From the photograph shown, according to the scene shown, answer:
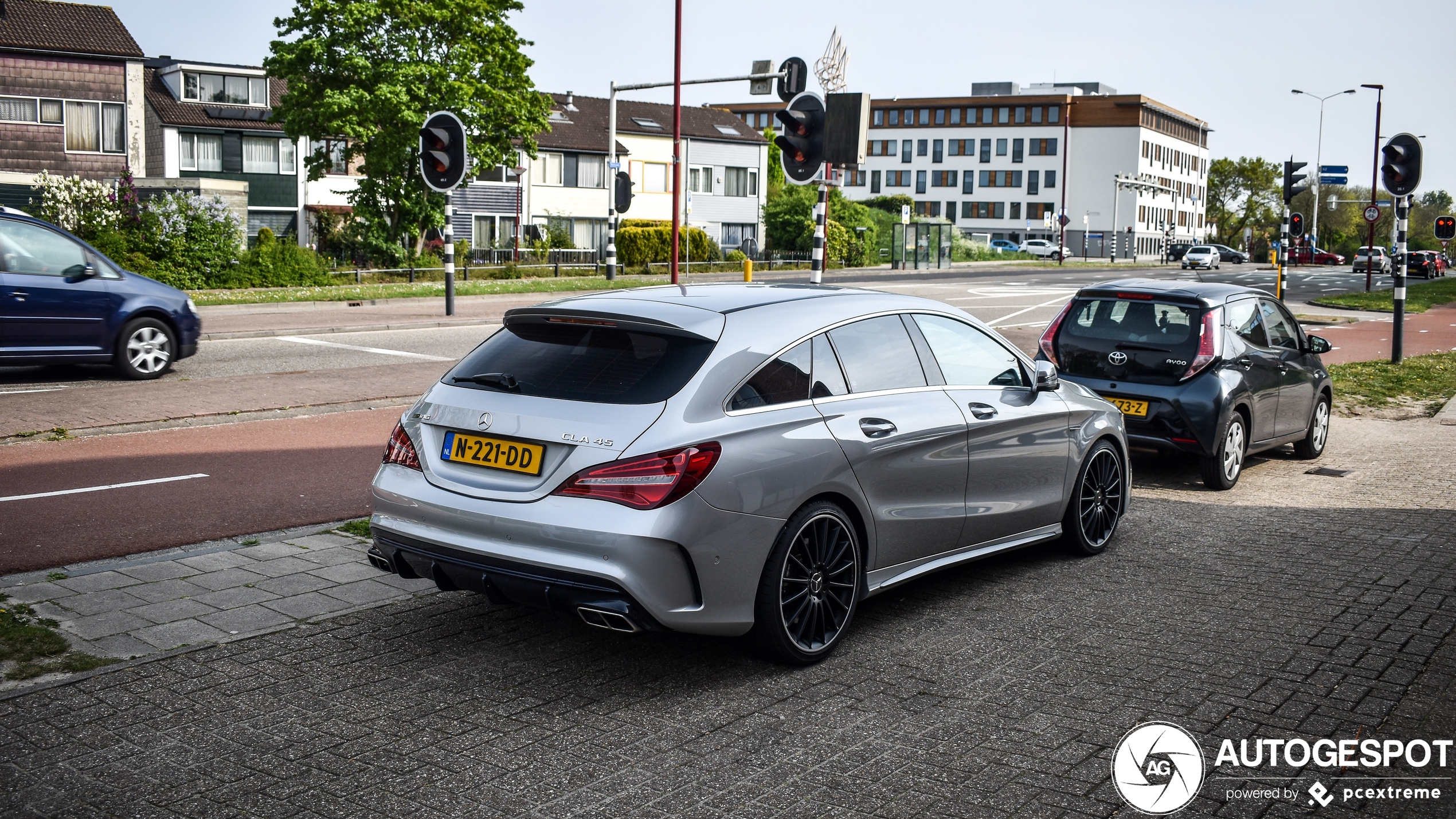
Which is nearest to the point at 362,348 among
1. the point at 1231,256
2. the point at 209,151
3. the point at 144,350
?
the point at 144,350

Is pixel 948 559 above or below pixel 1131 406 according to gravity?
below

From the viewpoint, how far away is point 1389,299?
3866 centimetres

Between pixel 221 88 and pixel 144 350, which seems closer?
pixel 144 350

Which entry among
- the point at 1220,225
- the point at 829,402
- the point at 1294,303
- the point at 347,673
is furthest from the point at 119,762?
the point at 1220,225

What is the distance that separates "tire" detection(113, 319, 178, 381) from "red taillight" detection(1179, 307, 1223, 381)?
1044cm

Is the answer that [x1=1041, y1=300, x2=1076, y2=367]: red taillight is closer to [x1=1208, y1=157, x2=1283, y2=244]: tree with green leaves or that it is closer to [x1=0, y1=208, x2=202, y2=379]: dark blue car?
[x1=0, y1=208, x2=202, y2=379]: dark blue car

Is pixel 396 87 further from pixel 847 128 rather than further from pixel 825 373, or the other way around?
pixel 825 373

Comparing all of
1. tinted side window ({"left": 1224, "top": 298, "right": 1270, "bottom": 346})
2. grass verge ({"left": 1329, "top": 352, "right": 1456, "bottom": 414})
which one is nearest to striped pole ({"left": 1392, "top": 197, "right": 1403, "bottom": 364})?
grass verge ({"left": 1329, "top": 352, "right": 1456, "bottom": 414})

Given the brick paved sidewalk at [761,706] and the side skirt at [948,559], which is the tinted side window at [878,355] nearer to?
the side skirt at [948,559]

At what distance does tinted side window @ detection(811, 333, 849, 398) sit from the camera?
5.26 meters

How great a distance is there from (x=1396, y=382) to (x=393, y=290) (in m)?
21.6

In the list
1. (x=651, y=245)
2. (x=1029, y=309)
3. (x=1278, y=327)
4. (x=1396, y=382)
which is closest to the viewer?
(x=1278, y=327)

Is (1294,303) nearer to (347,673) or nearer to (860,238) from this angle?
(860,238)

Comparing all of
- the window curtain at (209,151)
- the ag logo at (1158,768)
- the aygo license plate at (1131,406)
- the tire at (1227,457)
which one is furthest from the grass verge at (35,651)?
the window curtain at (209,151)
